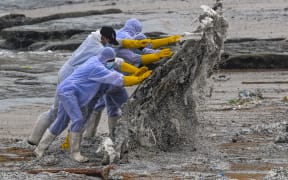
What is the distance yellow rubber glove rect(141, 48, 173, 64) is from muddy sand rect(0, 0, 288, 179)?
4.83 feet

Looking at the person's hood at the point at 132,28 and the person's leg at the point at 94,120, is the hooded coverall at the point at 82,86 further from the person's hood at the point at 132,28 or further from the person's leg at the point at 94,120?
the person's hood at the point at 132,28

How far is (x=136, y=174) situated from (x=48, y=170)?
1.23 meters

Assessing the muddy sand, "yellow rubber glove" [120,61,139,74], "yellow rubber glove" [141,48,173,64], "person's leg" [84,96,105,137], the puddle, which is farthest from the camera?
"person's leg" [84,96,105,137]

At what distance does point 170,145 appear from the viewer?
13.5 m

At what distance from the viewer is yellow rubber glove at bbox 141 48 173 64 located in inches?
534

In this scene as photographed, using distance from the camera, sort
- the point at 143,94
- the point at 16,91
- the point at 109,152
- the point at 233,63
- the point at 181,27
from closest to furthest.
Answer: the point at 109,152
the point at 143,94
the point at 16,91
the point at 233,63
the point at 181,27

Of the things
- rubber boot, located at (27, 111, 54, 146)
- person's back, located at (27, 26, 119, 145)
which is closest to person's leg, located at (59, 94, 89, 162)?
person's back, located at (27, 26, 119, 145)

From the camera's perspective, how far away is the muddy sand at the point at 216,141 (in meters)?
11.6

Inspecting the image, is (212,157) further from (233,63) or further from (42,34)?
(42,34)

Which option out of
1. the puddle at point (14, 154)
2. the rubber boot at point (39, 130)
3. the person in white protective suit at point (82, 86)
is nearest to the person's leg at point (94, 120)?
the rubber boot at point (39, 130)

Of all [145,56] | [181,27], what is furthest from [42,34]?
[145,56]

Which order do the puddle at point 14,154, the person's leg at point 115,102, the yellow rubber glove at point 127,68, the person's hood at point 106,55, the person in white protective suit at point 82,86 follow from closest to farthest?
the person in white protective suit at point 82,86 → the person's hood at point 106,55 → the puddle at point 14,154 → the yellow rubber glove at point 127,68 → the person's leg at point 115,102

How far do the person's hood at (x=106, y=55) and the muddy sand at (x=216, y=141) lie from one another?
1.46 meters

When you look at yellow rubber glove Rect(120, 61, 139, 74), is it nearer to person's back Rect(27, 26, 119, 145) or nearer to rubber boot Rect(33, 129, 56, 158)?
person's back Rect(27, 26, 119, 145)
